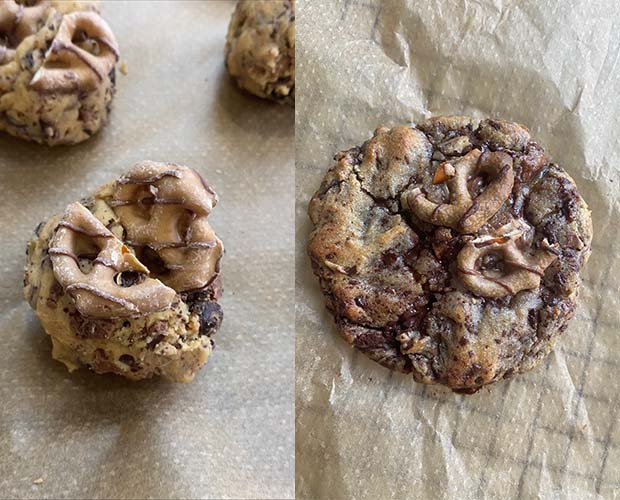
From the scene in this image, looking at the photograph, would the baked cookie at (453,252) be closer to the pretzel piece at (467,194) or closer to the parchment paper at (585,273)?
the pretzel piece at (467,194)

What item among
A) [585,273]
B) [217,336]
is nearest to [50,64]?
[217,336]

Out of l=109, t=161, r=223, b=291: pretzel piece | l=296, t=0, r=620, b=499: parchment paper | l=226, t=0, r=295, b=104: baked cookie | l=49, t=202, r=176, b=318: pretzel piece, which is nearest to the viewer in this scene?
l=49, t=202, r=176, b=318: pretzel piece

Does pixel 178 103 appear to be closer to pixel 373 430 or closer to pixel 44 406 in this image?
pixel 44 406

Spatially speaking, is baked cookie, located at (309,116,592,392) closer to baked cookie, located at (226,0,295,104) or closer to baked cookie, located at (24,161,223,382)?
baked cookie, located at (24,161,223,382)

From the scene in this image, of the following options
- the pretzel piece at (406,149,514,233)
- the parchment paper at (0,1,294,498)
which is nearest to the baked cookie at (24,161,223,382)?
the parchment paper at (0,1,294,498)

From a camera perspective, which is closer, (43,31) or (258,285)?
(43,31)

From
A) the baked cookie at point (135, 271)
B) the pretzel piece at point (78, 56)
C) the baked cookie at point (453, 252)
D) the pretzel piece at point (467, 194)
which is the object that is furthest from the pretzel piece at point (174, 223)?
the pretzel piece at point (467, 194)

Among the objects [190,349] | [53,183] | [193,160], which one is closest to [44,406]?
[190,349]

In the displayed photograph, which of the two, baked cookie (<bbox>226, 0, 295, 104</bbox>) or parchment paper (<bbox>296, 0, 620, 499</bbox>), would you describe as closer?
parchment paper (<bbox>296, 0, 620, 499</bbox>)
